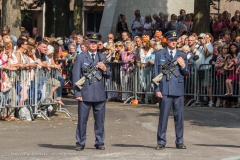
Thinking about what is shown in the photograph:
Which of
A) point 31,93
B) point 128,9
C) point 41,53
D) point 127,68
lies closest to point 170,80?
point 31,93

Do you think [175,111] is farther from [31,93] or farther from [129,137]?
[31,93]

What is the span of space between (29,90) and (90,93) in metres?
5.37

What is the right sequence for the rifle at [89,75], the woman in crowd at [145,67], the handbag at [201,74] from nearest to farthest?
the rifle at [89,75] → the handbag at [201,74] → the woman in crowd at [145,67]

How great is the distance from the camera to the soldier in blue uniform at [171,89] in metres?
13.3

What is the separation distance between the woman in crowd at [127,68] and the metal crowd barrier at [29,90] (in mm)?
4576

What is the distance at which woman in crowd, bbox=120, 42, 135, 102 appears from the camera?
23.2m

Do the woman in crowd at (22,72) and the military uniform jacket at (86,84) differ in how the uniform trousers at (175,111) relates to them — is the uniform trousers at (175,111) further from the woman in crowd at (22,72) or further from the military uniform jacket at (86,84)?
the woman in crowd at (22,72)

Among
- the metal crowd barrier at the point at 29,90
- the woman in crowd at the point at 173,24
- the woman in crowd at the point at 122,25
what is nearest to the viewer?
the metal crowd barrier at the point at 29,90

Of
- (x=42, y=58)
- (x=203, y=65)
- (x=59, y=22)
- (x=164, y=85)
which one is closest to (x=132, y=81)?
(x=203, y=65)

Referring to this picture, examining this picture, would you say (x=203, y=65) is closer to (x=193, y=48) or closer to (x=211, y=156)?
(x=193, y=48)

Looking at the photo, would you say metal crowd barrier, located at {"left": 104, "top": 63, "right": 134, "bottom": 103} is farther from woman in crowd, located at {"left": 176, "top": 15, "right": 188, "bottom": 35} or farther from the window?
the window

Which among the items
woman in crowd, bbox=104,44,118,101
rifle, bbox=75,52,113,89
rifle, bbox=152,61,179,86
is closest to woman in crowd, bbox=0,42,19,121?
rifle, bbox=75,52,113,89

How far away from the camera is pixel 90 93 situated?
13062 mm

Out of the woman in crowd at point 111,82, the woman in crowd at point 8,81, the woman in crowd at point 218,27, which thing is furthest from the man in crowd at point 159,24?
the woman in crowd at point 8,81
